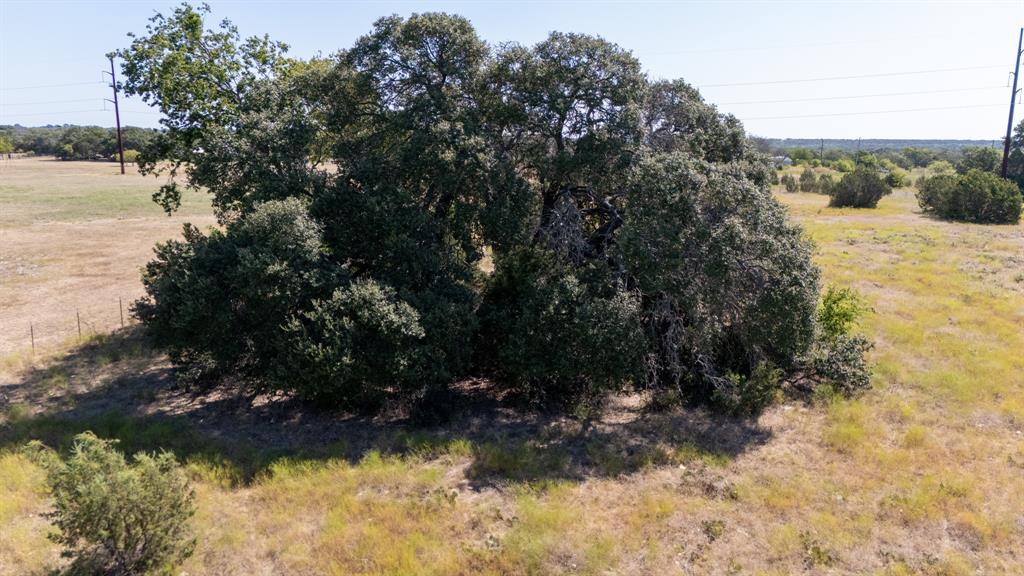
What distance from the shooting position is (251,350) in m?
12.9

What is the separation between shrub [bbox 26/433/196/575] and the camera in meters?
7.48

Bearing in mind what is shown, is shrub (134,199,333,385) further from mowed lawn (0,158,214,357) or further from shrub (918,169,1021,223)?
shrub (918,169,1021,223)

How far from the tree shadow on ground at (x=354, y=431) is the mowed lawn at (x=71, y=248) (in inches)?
211

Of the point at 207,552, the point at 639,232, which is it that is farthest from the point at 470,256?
the point at 207,552

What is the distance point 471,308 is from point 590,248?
3.15 m

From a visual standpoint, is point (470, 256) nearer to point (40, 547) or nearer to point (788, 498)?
point (788, 498)

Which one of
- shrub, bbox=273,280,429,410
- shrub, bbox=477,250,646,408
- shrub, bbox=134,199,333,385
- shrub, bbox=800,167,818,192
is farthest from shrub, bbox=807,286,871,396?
shrub, bbox=800,167,818,192

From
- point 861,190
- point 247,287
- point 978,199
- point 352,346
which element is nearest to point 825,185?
point 861,190

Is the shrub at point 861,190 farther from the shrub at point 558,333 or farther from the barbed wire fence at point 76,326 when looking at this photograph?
the barbed wire fence at point 76,326

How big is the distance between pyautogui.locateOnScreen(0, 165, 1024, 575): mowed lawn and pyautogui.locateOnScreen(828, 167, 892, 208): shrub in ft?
115

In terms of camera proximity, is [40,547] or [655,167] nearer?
[40,547]

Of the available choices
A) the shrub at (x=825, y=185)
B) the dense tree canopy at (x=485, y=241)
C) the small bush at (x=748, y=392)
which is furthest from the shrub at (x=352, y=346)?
the shrub at (x=825, y=185)

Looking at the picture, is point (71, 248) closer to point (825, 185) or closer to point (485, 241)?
point (485, 241)

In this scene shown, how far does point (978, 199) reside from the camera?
136 ft
